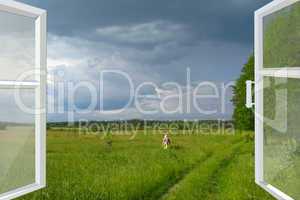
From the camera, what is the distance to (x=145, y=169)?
4.69 meters

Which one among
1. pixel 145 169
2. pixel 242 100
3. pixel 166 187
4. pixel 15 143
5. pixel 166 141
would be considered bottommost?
pixel 166 187

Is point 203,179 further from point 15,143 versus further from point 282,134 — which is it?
point 15,143

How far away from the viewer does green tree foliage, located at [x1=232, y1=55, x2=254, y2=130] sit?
5820mm

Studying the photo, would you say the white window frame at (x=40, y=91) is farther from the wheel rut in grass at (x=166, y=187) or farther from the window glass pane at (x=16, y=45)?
the wheel rut in grass at (x=166, y=187)

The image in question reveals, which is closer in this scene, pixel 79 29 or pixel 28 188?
pixel 28 188

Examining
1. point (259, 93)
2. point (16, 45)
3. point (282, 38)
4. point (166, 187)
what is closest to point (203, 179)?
point (166, 187)

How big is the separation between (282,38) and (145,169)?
103 inches

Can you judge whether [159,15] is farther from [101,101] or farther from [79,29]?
[101,101]

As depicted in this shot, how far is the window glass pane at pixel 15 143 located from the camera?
2.90m

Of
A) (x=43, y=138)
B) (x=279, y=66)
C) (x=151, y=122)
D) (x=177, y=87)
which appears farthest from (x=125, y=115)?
(x=279, y=66)

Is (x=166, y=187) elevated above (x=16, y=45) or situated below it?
below

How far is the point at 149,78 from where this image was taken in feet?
16.2

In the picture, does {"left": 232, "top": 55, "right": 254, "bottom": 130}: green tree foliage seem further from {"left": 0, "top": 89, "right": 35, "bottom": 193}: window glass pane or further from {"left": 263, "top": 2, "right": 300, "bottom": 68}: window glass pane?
{"left": 0, "top": 89, "right": 35, "bottom": 193}: window glass pane

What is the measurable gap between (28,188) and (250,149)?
4323 mm
